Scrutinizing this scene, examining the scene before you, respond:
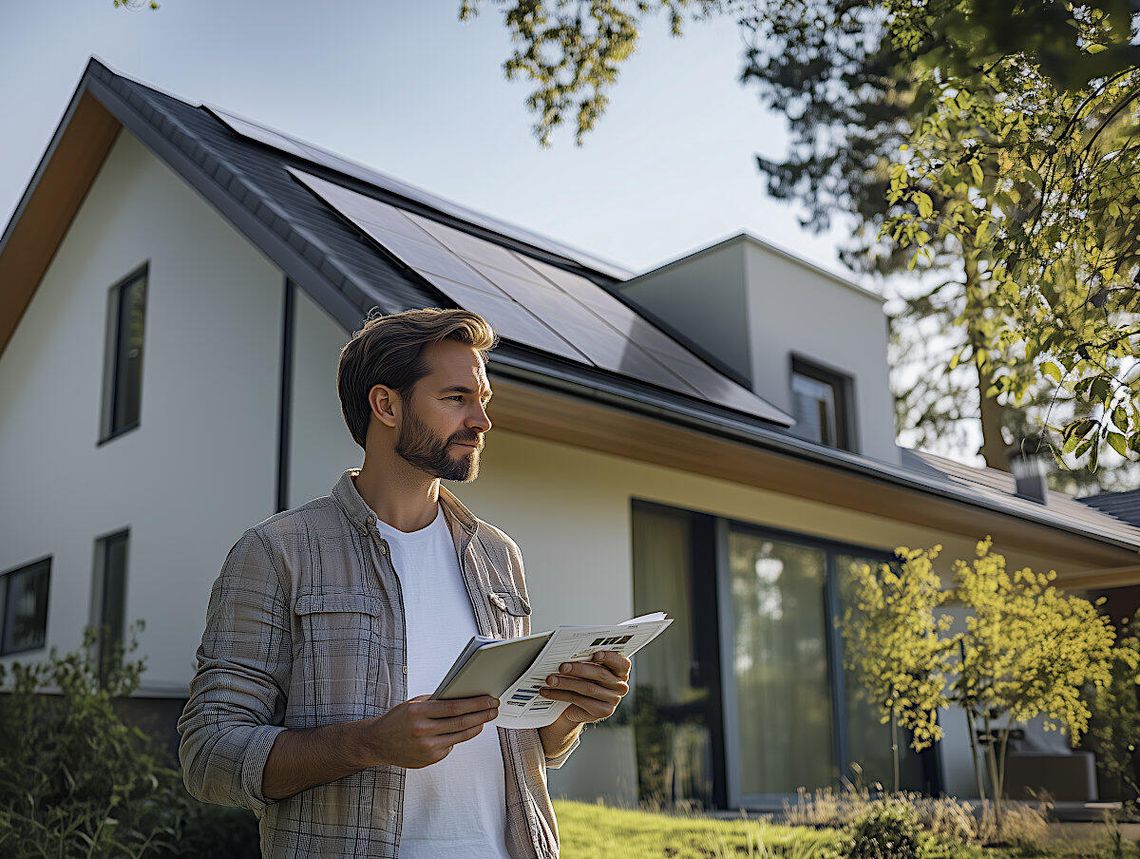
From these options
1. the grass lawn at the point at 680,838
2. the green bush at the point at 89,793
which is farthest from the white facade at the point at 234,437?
the grass lawn at the point at 680,838

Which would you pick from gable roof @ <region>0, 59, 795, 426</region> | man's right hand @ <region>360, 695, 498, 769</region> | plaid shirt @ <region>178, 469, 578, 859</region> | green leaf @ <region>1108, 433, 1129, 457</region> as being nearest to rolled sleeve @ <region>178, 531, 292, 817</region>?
plaid shirt @ <region>178, 469, 578, 859</region>

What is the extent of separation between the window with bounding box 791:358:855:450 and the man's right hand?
8972mm

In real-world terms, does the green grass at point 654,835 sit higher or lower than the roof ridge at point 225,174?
lower

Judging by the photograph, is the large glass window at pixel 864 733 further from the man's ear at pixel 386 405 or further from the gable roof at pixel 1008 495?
the man's ear at pixel 386 405

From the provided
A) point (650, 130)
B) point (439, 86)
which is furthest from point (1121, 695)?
point (439, 86)

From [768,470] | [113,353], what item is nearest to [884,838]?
[768,470]

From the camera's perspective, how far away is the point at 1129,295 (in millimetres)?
4125

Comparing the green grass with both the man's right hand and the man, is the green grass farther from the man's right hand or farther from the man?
the man's right hand

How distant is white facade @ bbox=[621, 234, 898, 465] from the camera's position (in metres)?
10.6

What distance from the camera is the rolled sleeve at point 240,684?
2.15m

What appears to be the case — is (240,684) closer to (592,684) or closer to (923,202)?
(592,684)

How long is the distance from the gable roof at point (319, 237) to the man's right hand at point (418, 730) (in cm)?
357

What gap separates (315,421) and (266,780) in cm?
576

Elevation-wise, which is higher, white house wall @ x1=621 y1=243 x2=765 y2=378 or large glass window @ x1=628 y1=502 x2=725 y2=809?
white house wall @ x1=621 y1=243 x2=765 y2=378
